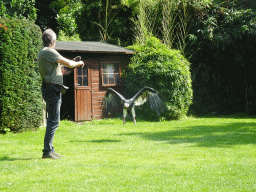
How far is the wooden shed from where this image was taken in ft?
39.4

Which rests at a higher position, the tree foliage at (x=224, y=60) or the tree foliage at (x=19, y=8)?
the tree foliage at (x=19, y=8)

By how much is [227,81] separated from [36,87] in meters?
9.23

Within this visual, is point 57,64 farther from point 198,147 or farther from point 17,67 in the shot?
point 17,67

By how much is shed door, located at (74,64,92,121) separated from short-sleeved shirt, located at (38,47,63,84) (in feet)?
22.7

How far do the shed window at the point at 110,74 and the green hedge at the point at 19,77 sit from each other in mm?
4260

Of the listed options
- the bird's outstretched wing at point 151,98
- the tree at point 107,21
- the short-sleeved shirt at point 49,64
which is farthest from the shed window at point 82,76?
the tree at point 107,21

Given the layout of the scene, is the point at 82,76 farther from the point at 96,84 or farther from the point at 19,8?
the point at 19,8

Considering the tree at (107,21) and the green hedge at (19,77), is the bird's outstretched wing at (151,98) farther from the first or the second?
the tree at (107,21)

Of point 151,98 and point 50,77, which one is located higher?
point 50,77

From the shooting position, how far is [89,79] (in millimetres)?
12492

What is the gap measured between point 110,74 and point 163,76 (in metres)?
2.25

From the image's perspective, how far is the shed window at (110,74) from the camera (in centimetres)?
1302

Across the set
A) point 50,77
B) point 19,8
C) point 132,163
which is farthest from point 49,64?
point 19,8

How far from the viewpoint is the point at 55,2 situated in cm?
2359
